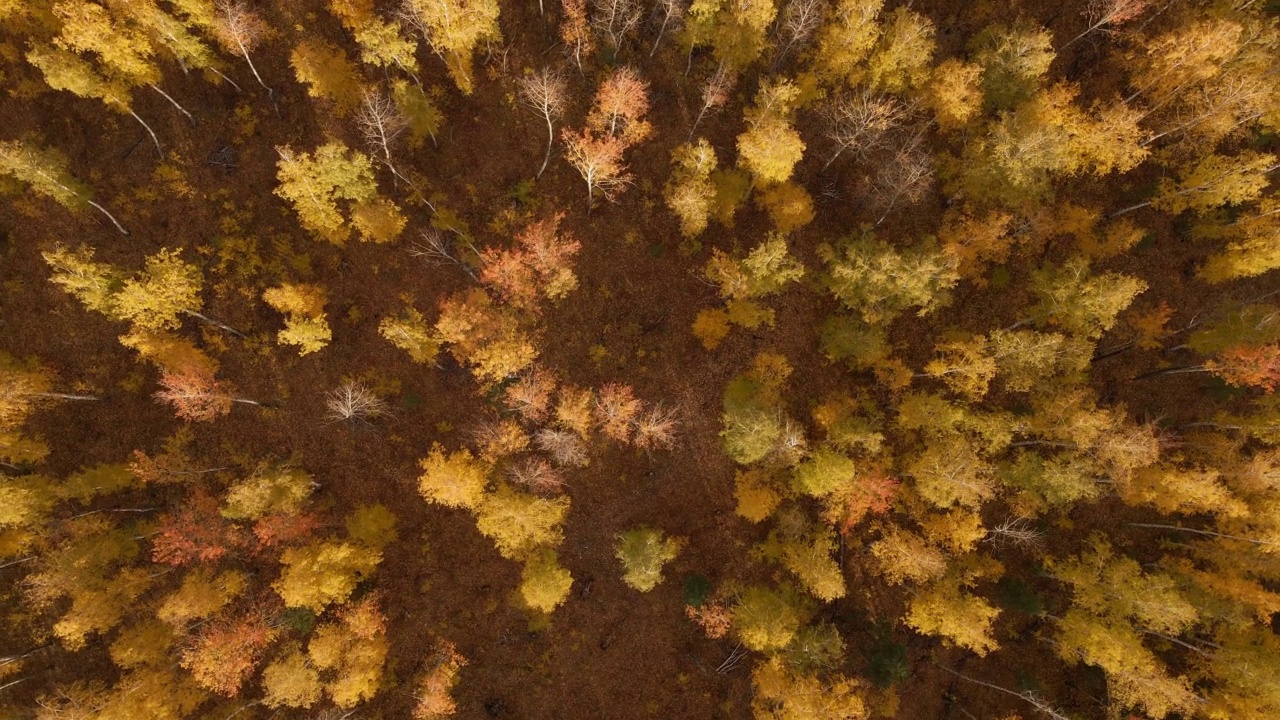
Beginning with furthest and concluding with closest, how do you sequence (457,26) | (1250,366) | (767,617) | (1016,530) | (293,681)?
(1016,530), (767,617), (1250,366), (293,681), (457,26)

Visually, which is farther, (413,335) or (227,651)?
(413,335)

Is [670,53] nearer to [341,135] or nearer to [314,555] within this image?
[341,135]

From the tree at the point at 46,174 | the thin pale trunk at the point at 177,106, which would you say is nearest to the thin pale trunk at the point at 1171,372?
the thin pale trunk at the point at 177,106

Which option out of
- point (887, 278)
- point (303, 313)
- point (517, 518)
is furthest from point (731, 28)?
point (517, 518)

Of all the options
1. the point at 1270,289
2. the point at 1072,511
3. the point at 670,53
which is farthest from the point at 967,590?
the point at 670,53

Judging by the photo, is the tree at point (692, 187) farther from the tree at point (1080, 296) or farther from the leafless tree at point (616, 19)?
the tree at point (1080, 296)

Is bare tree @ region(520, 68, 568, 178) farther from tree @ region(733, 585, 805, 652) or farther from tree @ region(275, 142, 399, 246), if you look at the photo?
tree @ region(733, 585, 805, 652)

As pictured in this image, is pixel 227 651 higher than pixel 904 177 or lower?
lower

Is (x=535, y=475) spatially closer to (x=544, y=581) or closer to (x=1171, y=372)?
(x=544, y=581)
